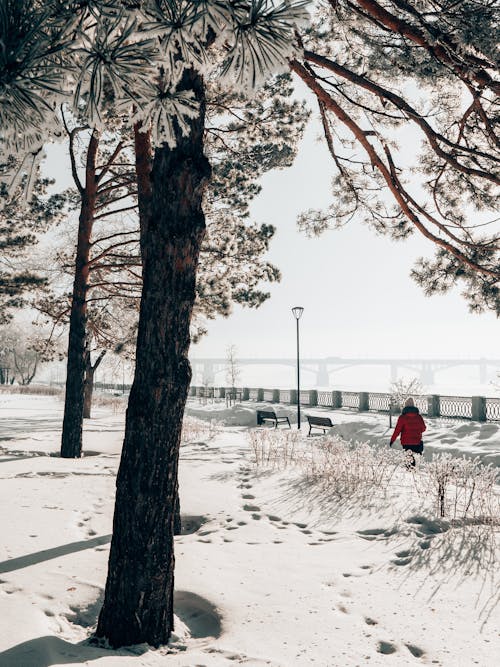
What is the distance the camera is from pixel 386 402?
24844mm

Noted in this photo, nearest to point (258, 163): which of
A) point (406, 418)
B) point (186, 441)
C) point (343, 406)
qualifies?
point (406, 418)

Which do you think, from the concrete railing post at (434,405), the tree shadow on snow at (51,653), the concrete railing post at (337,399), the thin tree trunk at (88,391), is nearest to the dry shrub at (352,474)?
the tree shadow on snow at (51,653)

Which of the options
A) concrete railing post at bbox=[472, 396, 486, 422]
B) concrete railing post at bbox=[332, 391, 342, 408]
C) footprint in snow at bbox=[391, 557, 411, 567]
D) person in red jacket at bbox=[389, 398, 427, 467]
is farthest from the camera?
concrete railing post at bbox=[332, 391, 342, 408]

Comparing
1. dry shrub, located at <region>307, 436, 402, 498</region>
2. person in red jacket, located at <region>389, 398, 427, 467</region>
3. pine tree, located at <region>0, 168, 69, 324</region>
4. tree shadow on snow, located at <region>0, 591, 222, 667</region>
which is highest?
pine tree, located at <region>0, 168, 69, 324</region>

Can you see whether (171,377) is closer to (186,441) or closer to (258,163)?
(258,163)

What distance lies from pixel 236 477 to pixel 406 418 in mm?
3090

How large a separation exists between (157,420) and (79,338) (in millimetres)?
7900

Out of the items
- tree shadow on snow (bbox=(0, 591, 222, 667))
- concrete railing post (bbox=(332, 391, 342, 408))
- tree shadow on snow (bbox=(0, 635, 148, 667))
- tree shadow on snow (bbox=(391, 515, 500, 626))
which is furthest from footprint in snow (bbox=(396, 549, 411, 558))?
concrete railing post (bbox=(332, 391, 342, 408))

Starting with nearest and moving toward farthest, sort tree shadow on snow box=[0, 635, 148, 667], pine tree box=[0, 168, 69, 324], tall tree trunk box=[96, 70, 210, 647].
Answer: tree shadow on snow box=[0, 635, 148, 667] → tall tree trunk box=[96, 70, 210, 647] → pine tree box=[0, 168, 69, 324]

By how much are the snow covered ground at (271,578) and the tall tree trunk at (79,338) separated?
94.4 inches

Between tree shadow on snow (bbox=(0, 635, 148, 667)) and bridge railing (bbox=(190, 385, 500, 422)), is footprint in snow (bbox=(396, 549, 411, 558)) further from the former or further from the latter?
bridge railing (bbox=(190, 385, 500, 422))

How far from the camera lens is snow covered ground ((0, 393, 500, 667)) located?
308 cm

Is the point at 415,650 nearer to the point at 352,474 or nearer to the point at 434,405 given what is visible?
the point at 352,474

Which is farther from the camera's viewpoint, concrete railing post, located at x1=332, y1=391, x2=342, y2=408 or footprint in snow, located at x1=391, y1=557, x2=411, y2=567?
concrete railing post, located at x1=332, y1=391, x2=342, y2=408
